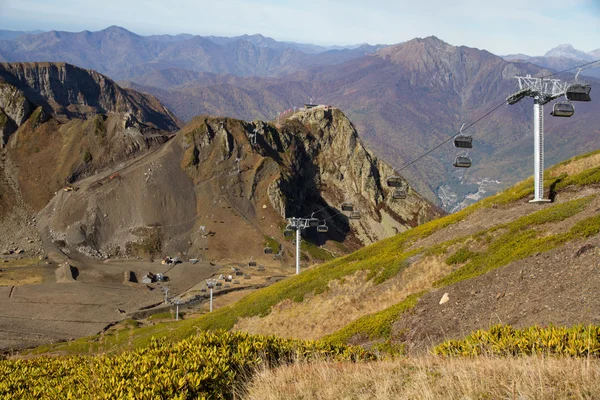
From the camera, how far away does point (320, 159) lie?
197 metres

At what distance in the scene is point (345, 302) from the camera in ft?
112

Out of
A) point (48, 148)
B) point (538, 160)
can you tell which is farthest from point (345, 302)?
point (48, 148)

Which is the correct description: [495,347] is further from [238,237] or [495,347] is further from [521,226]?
[238,237]

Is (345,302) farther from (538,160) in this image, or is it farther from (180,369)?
(180,369)

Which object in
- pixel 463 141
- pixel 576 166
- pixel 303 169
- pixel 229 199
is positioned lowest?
pixel 229 199

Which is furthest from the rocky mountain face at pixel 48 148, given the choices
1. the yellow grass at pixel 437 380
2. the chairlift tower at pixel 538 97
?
the yellow grass at pixel 437 380

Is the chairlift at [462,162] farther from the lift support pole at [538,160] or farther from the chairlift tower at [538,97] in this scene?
the chairlift tower at [538,97]

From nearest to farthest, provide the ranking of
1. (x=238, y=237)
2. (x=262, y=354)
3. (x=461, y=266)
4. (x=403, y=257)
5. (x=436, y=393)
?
(x=436, y=393), (x=262, y=354), (x=461, y=266), (x=403, y=257), (x=238, y=237)

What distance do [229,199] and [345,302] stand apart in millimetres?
116444

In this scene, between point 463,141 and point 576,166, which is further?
point 576,166

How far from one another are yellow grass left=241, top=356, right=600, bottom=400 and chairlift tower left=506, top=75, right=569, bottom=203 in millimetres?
33503

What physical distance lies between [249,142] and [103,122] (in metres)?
44.8

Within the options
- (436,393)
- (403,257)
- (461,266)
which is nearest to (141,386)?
(436,393)

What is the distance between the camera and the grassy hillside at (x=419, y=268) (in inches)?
1033
